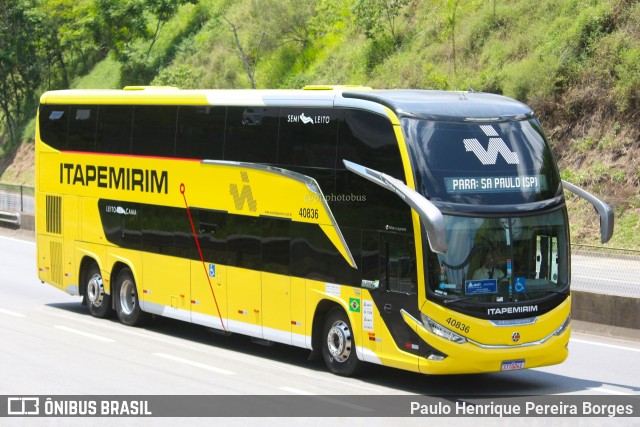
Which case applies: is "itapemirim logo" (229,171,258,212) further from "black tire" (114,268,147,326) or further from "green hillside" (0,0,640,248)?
"green hillside" (0,0,640,248)

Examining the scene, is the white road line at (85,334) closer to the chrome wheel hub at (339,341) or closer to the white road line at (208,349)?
the white road line at (208,349)

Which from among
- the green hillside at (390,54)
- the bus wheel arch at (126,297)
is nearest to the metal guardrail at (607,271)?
the bus wheel arch at (126,297)

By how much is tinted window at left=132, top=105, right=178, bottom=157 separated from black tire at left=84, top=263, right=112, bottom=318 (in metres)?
2.90

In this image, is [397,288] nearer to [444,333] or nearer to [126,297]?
[444,333]

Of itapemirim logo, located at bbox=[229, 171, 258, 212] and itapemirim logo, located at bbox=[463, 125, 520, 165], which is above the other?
itapemirim logo, located at bbox=[463, 125, 520, 165]

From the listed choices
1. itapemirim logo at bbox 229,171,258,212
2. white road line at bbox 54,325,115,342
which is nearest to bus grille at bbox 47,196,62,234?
white road line at bbox 54,325,115,342

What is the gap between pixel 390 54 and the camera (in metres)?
43.8

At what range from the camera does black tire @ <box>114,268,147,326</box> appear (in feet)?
65.8

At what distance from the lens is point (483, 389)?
48.3 ft

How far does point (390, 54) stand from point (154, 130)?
25748 mm

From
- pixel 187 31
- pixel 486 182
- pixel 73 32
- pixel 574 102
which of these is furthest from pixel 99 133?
pixel 73 32

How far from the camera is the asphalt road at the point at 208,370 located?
14078mm

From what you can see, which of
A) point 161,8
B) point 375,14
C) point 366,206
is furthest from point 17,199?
point 366,206

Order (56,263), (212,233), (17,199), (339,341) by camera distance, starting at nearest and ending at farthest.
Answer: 1. (339,341)
2. (212,233)
3. (56,263)
4. (17,199)
